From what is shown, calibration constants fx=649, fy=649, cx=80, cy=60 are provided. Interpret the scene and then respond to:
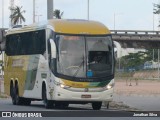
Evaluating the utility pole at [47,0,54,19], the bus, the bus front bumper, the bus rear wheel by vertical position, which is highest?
the utility pole at [47,0,54,19]

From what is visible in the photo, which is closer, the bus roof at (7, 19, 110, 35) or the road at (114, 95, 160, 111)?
the bus roof at (7, 19, 110, 35)

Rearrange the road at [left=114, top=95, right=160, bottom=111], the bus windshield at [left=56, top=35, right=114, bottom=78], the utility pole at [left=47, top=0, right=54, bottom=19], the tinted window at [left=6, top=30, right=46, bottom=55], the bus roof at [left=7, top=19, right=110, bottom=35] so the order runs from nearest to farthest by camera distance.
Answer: the bus windshield at [left=56, top=35, right=114, bottom=78] → the bus roof at [left=7, top=19, right=110, bottom=35] → the tinted window at [left=6, top=30, right=46, bottom=55] → the road at [left=114, top=95, right=160, bottom=111] → the utility pole at [left=47, top=0, right=54, bottom=19]

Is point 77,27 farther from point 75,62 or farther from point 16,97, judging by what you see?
point 16,97

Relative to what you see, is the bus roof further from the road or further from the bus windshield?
the road

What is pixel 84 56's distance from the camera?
26.3 meters

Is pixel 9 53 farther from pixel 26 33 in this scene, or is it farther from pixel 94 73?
pixel 94 73

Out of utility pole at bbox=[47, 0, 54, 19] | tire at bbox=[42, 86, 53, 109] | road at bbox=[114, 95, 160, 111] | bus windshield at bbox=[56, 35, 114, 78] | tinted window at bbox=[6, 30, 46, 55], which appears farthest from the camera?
utility pole at bbox=[47, 0, 54, 19]

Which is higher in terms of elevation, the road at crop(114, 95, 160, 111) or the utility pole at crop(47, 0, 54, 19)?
the utility pole at crop(47, 0, 54, 19)

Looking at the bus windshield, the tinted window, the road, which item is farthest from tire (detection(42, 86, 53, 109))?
the road

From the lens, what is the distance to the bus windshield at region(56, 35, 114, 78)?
86.2ft

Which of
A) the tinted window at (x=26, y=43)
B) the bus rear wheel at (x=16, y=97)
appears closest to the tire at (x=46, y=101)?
the tinted window at (x=26, y=43)

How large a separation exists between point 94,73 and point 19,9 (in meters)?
141

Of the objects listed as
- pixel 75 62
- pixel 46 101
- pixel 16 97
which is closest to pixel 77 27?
pixel 75 62

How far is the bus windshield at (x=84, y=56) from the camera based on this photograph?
26266 millimetres
